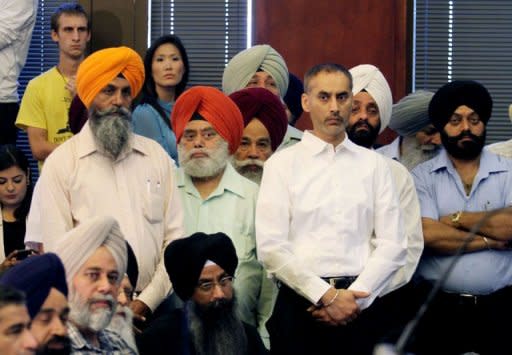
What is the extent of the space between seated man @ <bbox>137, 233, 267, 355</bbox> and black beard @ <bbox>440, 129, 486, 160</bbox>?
1.48 m

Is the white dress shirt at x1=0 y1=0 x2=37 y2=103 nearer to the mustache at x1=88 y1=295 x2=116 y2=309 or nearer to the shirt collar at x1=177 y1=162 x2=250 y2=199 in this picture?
the shirt collar at x1=177 y1=162 x2=250 y2=199

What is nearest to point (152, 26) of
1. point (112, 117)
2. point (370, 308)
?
point (112, 117)

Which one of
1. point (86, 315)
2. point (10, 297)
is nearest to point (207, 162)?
point (86, 315)

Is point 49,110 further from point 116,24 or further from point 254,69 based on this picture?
point 116,24

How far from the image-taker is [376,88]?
860cm

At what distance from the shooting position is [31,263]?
18.8 feet

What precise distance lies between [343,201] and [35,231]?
147cm

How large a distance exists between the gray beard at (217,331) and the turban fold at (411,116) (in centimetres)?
215

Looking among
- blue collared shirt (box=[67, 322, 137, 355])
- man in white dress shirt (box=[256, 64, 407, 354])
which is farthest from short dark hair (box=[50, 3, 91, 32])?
blue collared shirt (box=[67, 322, 137, 355])

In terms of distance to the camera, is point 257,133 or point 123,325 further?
point 257,133

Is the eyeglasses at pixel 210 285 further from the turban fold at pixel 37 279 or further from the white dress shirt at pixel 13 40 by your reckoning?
the white dress shirt at pixel 13 40

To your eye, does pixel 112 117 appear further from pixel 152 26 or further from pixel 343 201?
pixel 152 26

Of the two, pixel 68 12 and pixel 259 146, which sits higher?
pixel 68 12

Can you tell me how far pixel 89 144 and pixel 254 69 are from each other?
178 cm
